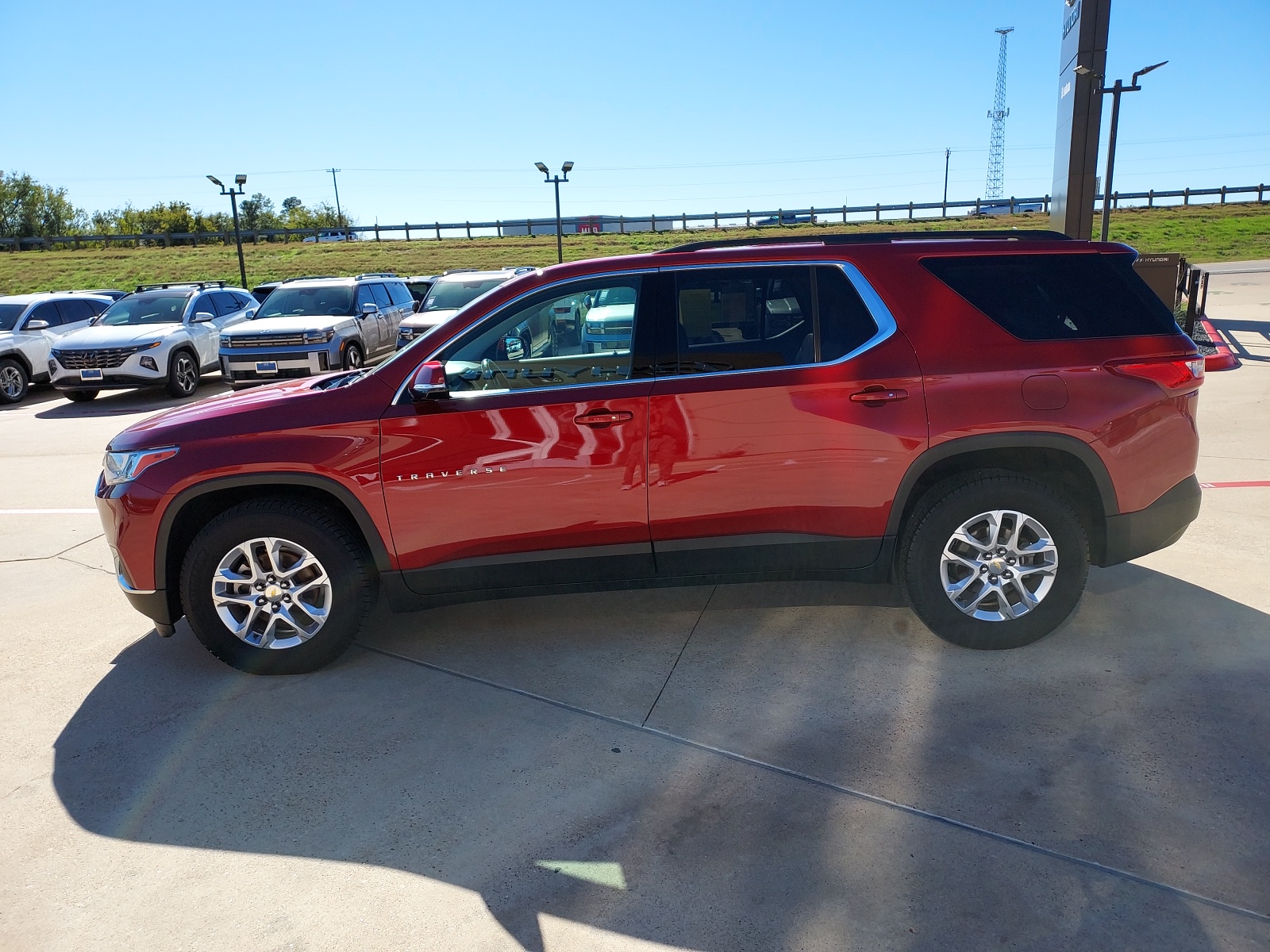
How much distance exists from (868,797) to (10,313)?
669 inches

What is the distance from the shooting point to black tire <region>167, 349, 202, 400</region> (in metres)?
14.1

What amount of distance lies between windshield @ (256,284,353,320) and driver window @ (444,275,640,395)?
11.2m

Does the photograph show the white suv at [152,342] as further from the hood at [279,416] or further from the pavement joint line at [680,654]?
the pavement joint line at [680,654]

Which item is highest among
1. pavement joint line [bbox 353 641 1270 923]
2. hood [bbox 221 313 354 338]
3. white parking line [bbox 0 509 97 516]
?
hood [bbox 221 313 354 338]

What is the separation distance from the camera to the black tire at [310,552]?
4.09 m

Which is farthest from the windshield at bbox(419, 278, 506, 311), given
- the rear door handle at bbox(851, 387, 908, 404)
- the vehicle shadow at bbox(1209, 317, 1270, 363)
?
the rear door handle at bbox(851, 387, 908, 404)

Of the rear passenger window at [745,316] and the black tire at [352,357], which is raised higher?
the rear passenger window at [745,316]

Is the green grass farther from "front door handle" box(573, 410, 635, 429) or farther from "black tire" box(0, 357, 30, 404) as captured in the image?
"front door handle" box(573, 410, 635, 429)

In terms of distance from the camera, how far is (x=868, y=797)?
317cm

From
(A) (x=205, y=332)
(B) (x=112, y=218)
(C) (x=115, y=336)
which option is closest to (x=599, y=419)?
(C) (x=115, y=336)

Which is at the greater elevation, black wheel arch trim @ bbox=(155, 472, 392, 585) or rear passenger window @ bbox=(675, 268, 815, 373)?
rear passenger window @ bbox=(675, 268, 815, 373)

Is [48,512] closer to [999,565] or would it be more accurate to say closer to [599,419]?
[599,419]

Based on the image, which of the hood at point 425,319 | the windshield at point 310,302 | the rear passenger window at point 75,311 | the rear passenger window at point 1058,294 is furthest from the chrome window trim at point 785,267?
the rear passenger window at point 75,311

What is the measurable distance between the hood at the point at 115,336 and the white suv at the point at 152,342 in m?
0.01
